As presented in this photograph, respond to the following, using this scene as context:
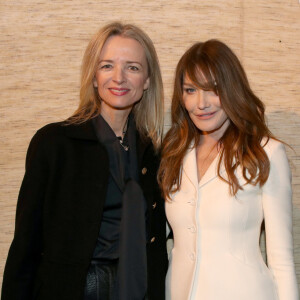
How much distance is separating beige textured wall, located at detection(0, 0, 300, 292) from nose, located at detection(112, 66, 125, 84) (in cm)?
56

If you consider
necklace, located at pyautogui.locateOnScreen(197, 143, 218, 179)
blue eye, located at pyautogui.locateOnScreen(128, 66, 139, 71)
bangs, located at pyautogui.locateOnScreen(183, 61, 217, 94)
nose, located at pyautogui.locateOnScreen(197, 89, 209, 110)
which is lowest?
necklace, located at pyautogui.locateOnScreen(197, 143, 218, 179)

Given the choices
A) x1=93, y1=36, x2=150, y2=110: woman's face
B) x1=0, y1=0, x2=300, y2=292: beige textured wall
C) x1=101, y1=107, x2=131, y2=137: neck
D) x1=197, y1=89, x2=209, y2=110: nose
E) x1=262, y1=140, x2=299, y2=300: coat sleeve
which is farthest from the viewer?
x1=0, y1=0, x2=300, y2=292: beige textured wall

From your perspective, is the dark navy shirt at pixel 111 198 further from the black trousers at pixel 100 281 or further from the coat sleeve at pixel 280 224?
the coat sleeve at pixel 280 224

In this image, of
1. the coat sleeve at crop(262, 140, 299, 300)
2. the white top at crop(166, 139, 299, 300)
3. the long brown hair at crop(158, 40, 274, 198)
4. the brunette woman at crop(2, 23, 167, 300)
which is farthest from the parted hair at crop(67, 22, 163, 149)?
the coat sleeve at crop(262, 140, 299, 300)

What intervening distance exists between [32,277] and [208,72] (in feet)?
3.81

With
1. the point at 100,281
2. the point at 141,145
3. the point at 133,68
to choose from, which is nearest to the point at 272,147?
the point at 141,145

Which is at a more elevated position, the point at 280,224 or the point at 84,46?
the point at 84,46

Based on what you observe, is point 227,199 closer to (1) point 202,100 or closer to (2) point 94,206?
(1) point 202,100

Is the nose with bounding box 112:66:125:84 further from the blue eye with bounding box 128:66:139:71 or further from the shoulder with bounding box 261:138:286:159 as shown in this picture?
the shoulder with bounding box 261:138:286:159

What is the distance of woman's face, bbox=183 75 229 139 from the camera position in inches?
78.3

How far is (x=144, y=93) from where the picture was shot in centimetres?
242

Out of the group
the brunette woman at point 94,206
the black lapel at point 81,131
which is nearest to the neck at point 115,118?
the brunette woman at point 94,206

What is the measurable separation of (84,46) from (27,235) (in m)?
1.16

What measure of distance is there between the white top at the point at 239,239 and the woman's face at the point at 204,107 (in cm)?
22
